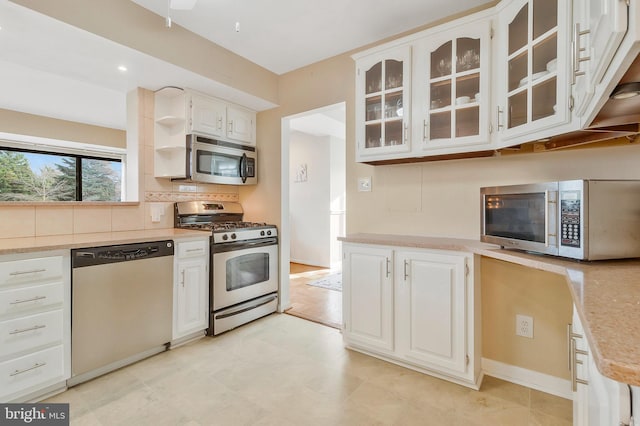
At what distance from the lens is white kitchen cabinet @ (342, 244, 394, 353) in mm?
2207

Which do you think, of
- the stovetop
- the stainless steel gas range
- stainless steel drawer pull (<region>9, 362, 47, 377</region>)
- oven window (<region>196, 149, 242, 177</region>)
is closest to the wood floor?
the stainless steel gas range

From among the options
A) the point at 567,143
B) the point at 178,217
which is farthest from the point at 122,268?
the point at 567,143

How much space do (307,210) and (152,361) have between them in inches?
152

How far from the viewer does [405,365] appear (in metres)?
2.18

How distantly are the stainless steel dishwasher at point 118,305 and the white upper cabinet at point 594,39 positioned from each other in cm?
262

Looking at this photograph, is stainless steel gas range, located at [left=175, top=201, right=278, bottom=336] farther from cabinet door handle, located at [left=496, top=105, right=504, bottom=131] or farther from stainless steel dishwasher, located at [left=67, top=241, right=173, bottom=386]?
cabinet door handle, located at [left=496, top=105, right=504, bottom=131]

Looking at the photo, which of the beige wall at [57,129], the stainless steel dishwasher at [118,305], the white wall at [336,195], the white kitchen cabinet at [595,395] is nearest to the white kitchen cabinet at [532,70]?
the white kitchen cabinet at [595,395]

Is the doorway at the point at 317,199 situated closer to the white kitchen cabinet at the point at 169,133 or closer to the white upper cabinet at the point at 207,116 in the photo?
the white upper cabinet at the point at 207,116

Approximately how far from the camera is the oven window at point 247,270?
2839 millimetres

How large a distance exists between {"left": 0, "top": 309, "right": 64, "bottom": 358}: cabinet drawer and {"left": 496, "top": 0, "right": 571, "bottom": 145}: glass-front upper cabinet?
118 inches

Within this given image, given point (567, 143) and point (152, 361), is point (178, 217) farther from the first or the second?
point (567, 143)

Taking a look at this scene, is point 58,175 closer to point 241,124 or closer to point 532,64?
point 241,124

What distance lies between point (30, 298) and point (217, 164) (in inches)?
70.3
